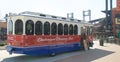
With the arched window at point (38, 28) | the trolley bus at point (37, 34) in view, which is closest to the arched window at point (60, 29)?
the trolley bus at point (37, 34)

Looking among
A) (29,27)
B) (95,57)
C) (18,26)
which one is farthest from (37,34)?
(95,57)

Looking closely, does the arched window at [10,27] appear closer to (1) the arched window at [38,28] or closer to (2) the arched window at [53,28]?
(1) the arched window at [38,28]

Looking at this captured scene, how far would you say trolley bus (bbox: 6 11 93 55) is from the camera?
12773 mm

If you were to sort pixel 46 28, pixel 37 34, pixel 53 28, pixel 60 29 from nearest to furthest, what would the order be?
pixel 37 34 → pixel 46 28 → pixel 53 28 → pixel 60 29

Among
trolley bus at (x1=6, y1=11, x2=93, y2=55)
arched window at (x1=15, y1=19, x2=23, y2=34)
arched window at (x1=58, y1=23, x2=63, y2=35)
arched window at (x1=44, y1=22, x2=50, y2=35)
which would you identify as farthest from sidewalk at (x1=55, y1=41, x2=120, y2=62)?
arched window at (x1=15, y1=19, x2=23, y2=34)

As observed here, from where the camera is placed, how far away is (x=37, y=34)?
1356 cm

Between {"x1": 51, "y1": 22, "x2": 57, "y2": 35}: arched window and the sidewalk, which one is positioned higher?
{"x1": 51, "y1": 22, "x2": 57, "y2": 35}: arched window

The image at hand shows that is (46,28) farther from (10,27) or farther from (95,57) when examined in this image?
(95,57)

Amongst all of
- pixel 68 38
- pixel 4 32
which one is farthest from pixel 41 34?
pixel 4 32

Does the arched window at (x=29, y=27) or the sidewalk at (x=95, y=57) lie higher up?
the arched window at (x=29, y=27)

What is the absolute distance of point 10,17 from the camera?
44.3 ft

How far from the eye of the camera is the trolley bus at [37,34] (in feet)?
41.9

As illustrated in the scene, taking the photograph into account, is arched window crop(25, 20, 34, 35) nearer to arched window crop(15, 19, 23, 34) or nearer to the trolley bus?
the trolley bus

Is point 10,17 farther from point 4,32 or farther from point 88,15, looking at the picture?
point 88,15
